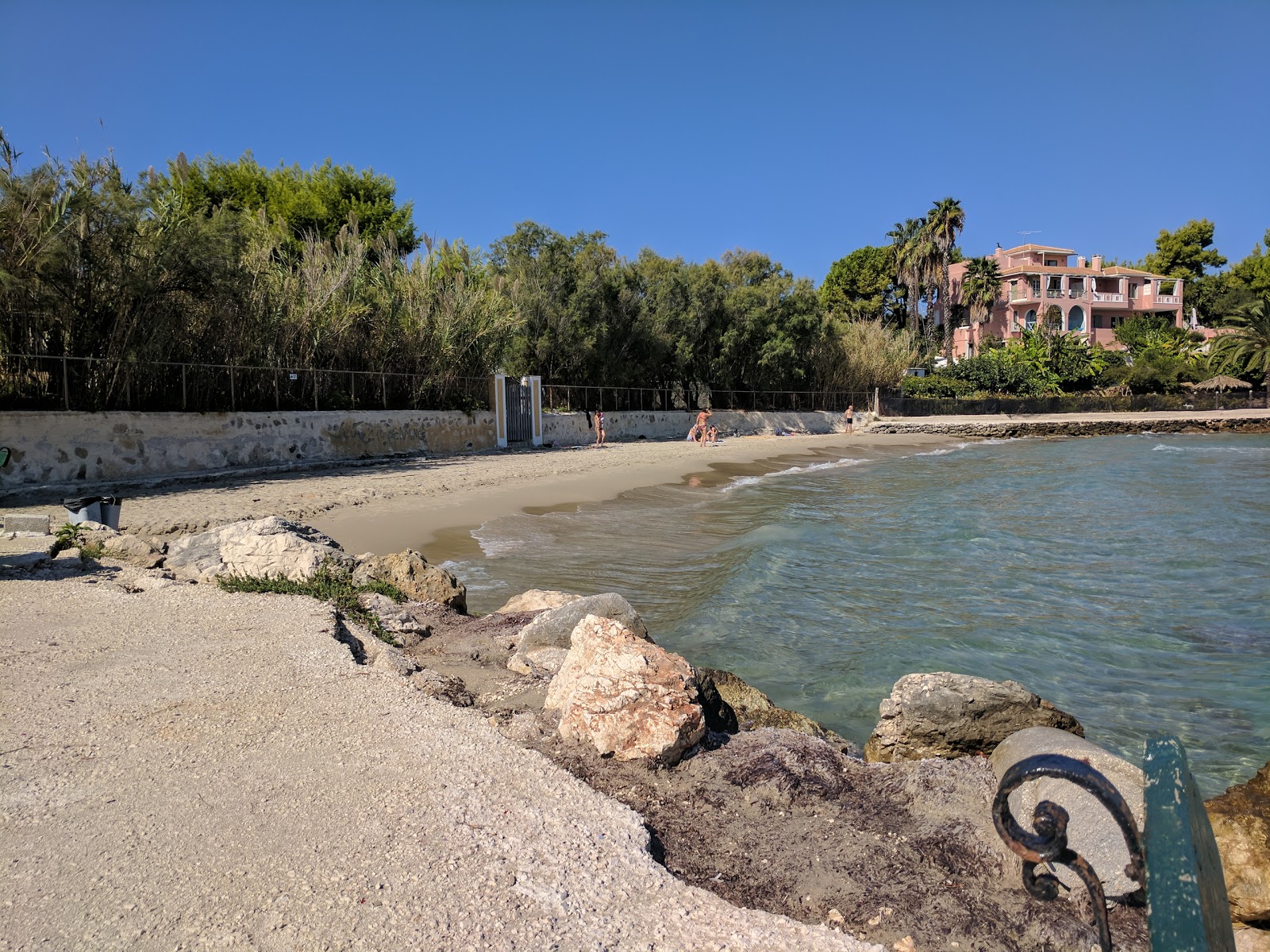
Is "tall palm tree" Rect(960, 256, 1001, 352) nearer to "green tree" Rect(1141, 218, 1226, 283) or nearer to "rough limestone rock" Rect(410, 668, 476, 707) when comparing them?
"green tree" Rect(1141, 218, 1226, 283)

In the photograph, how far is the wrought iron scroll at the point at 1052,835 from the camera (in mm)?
1489

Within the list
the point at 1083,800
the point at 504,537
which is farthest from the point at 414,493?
the point at 1083,800

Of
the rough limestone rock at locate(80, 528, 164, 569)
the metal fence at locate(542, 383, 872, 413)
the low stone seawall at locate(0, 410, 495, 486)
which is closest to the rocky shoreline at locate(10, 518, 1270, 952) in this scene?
the rough limestone rock at locate(80, 528, 164, 569)

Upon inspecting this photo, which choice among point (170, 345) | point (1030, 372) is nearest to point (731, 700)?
point (170, 345)

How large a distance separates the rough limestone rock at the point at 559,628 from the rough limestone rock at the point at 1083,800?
8.73 ft

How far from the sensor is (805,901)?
3.26 m

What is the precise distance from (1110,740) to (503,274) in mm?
29663

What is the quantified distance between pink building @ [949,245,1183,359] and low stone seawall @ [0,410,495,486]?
6038cm

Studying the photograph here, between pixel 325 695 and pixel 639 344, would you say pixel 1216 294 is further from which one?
pixel 325 695

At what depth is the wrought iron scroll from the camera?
1.49 m

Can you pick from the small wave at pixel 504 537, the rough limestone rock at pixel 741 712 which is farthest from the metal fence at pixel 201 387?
the rough limestone rock at pixel 741 712

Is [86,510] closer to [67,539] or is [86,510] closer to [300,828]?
[67,539]

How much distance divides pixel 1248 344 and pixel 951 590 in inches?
2356

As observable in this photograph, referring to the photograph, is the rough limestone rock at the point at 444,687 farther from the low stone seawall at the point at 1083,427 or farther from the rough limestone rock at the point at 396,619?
the low stone seawall at the point at 1083,427
